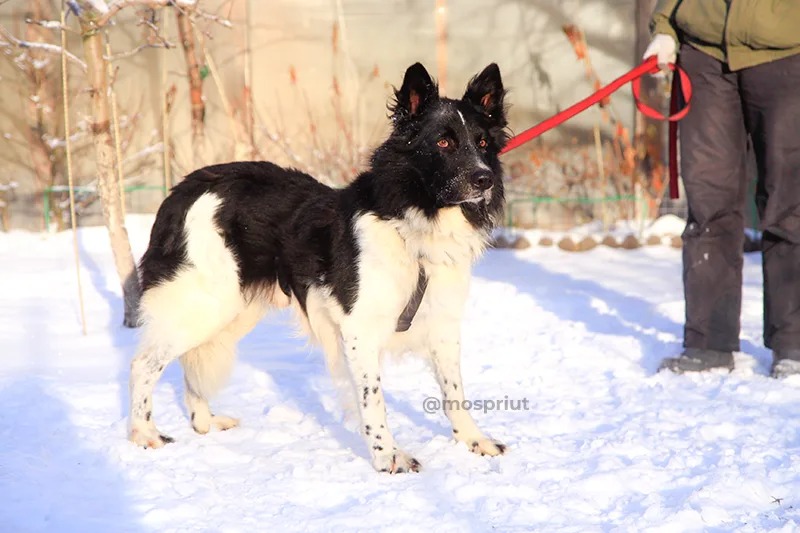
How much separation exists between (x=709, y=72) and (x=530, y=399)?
1717 millimetres

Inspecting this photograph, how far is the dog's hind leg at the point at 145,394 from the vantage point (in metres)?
3.21

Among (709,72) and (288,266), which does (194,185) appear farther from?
(709,72)

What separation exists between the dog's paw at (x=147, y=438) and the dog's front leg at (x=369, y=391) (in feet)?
2.60

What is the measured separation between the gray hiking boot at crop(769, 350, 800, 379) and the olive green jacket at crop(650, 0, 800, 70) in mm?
1307

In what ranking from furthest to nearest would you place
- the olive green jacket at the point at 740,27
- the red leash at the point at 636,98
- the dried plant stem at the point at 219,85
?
the dried plant stem at the point at 219,85 → the red leash at the point at 636,98 → the olive green jacket at the point at 740,27

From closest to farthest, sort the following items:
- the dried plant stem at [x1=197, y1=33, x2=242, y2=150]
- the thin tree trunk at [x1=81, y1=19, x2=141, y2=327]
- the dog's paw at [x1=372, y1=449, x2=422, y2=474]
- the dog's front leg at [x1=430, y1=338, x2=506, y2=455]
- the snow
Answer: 1. the snow
2. the dog's paw at [x1=372, y1=449, x2=422, y2=474]
3. the dog's front leg at [x1=430, y1=338, x2=506, y2=455]
4. the thin tree trunk at [x1=81, y1=19, x2=141, y2=327]
5. the dried plant stem at [x1=197, y1=33, x2=242, y2=150]

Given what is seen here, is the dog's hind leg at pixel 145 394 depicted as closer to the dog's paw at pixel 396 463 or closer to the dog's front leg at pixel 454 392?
the dog's paw at pixel 396 463

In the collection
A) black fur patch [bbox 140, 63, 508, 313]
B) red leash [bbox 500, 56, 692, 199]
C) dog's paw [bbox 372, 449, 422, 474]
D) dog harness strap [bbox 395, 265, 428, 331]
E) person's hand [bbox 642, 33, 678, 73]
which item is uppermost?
person's hand [bbox 642, 33, 678, 73]

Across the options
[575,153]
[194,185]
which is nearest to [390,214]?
[194,185]

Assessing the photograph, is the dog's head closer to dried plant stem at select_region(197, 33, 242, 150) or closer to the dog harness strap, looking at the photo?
the dog harness strap

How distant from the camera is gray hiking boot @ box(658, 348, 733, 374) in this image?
3941 mm

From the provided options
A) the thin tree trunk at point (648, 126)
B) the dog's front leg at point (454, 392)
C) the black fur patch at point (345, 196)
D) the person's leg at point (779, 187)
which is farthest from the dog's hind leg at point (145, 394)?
the thin tree trunk at point (648, 126)

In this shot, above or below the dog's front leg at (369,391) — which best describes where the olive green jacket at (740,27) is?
above

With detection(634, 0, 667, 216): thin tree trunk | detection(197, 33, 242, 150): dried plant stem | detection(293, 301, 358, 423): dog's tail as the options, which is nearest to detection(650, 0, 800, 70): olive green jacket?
detection(293, 301, 358, 423): dog's tail
